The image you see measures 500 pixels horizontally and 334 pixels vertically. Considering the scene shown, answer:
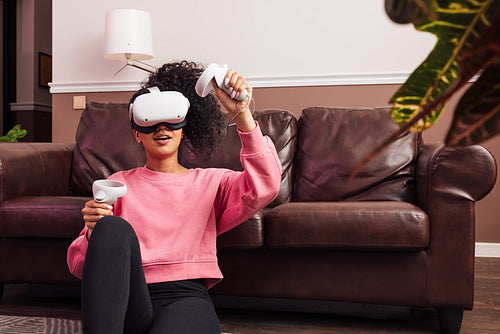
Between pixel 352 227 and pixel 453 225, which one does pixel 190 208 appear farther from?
pixel 453 225

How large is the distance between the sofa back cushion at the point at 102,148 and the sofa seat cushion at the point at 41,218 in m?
0.42

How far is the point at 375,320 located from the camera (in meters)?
2.03

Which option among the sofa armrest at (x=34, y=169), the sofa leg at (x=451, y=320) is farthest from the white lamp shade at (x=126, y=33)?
the sofa leg at (x=451, y=320)

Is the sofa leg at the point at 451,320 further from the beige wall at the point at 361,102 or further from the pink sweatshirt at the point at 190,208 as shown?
the beige wall at the point at 361,102

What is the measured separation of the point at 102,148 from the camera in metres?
2.47

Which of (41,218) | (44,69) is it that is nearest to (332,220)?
(41,218)

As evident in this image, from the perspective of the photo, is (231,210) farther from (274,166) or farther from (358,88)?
(358,88)

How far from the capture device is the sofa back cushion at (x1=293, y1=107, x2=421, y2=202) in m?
2.20

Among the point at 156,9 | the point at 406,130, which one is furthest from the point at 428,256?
the point at 156,9

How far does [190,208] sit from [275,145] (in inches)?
37.5

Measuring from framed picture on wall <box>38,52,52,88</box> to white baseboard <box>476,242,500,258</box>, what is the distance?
4.58 metres

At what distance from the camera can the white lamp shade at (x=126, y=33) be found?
10.5 ft

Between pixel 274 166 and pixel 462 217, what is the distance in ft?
2.57

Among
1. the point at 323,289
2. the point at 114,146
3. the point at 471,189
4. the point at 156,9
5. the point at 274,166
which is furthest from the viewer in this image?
the point at 156,9
